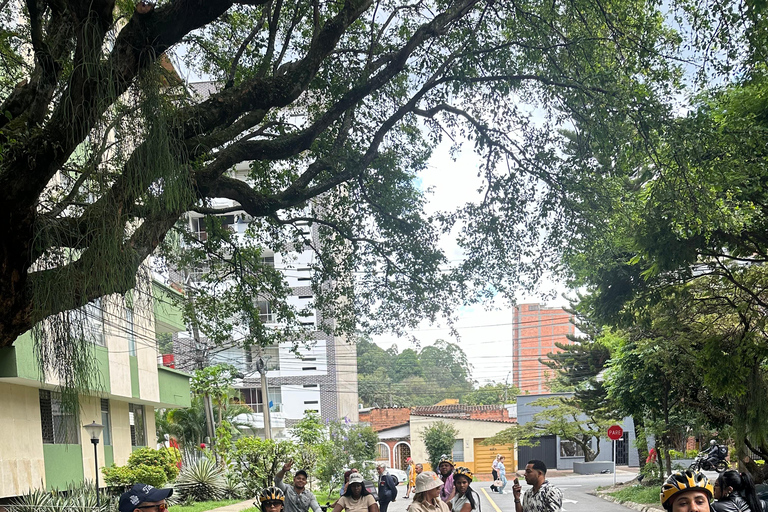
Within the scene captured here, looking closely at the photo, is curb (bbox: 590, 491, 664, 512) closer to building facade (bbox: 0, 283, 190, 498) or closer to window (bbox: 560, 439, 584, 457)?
building facade (bbox: 0, 283, 190, 498)

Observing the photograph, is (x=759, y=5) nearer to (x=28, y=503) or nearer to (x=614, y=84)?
(x=614, y=84)

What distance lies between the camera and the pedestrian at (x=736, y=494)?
613 centimetres

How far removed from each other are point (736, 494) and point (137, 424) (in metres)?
26.4

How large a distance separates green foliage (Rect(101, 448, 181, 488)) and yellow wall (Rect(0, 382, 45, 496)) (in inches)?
115

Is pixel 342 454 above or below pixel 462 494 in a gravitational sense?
below

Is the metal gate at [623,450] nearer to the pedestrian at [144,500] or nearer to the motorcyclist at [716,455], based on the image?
the motorcyclist at [716,455]

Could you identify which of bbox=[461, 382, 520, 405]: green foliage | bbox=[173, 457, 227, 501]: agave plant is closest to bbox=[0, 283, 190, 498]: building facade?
bbox=[173, 457, 227, 501]: agave plant

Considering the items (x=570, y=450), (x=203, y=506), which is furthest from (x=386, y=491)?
(x=570, y=450)

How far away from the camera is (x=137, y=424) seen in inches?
1176

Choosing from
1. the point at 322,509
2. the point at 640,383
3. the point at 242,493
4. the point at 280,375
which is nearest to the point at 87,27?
the point at 322,509

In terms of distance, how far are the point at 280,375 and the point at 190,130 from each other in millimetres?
52086

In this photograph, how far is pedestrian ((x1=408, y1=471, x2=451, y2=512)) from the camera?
24.3 feet

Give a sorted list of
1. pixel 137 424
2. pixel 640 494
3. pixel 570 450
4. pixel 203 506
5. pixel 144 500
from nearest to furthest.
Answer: pixel 144 500
pixel 203 506
pixel 640 494
pixel 137 424
pixel 570 450

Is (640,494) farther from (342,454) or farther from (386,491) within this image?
(386,491)
